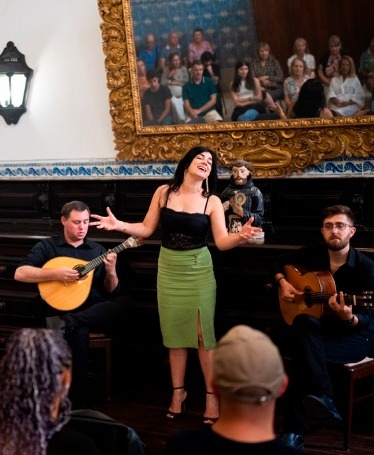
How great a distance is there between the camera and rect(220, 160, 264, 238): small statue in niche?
15.6 feet

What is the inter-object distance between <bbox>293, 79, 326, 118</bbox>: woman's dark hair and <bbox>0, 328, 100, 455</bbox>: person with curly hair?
3220 millimetres

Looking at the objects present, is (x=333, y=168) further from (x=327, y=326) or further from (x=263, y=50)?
(x=327, y=326)

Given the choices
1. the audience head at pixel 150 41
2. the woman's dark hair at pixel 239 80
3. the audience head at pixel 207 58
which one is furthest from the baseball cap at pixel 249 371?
the audience head at pixel 150 41

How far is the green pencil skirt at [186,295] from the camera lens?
4.29 metres

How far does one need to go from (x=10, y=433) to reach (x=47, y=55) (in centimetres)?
429

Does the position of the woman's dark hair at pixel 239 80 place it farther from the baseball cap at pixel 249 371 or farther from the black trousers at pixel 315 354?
the baseball cap at pixel 249 371

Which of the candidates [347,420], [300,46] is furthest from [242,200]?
[347,420]

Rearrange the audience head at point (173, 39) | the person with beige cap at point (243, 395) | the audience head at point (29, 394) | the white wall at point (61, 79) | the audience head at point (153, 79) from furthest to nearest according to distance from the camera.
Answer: the white wall at point (61, 79) < the audience head at point (153, 79) < the audience head at point (173, 39) < the audience head at point (29, 394) < the person with beige cap at point (243, 395)

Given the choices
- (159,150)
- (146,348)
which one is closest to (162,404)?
(146,348)

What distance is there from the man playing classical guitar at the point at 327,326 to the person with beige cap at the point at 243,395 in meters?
1.85

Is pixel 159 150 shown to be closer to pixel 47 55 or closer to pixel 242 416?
pixel 47 55

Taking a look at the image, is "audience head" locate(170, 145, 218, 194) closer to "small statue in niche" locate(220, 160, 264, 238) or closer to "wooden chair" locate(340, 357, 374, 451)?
"small statue in niche" locate(220, 160, 264, 238)

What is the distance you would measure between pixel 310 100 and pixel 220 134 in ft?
2.28

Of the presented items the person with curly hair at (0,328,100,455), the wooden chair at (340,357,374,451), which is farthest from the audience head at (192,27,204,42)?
the person with curly hair at (0,328,100,455)
